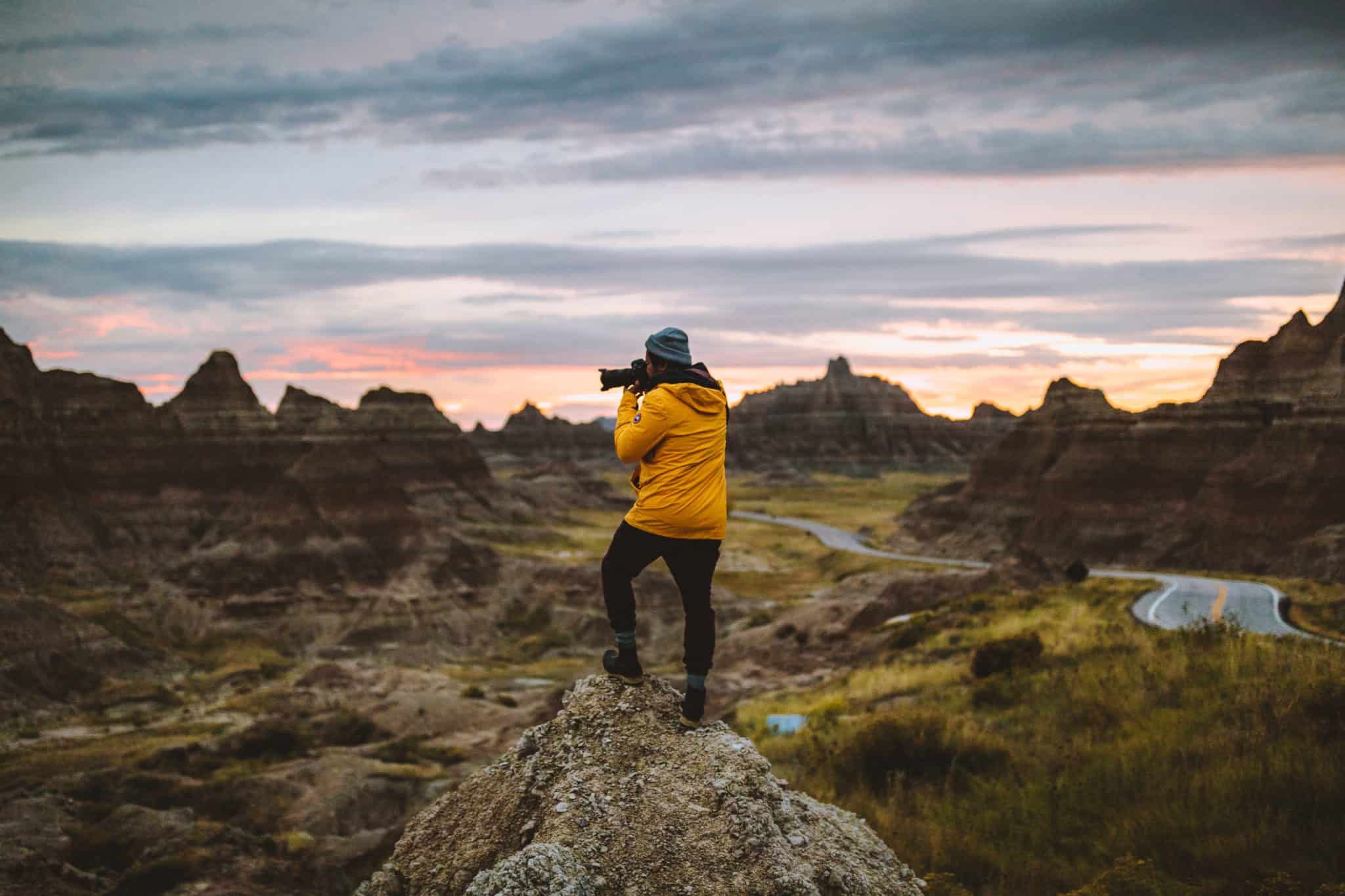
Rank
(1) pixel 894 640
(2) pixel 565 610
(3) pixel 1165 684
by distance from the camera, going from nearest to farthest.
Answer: (3) pixel 1165 684 < (1) pixel 894 640 < (2) pixel 565 610

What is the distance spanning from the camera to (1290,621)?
22.0 m

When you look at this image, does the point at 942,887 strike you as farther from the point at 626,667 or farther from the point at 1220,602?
the point at 1220,602

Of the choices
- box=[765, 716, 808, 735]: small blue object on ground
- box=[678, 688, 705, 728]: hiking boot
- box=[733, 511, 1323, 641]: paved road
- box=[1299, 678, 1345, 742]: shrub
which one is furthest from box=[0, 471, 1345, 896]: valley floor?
box=[678, 688, 705, 728]: hiking boot

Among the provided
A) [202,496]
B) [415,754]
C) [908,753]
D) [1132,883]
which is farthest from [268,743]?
[202,496]

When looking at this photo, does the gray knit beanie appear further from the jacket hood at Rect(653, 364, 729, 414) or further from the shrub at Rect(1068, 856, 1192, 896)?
the shrub at Rect(1068, 856, 1192, 896)

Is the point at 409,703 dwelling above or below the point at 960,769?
below

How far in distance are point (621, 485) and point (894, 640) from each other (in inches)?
4873

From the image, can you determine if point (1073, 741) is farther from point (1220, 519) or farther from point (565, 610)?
point (1220, 519)

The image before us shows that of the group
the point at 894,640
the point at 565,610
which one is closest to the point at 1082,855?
the point at 894,640

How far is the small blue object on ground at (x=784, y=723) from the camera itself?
681 inches

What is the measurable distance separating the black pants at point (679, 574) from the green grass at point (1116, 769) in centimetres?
390

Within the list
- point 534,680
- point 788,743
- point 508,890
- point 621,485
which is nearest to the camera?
point 508,890

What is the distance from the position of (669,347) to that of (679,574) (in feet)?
5.09

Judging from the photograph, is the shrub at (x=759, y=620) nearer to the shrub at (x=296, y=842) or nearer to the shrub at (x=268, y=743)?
the shrub at (x=268, y=743)
